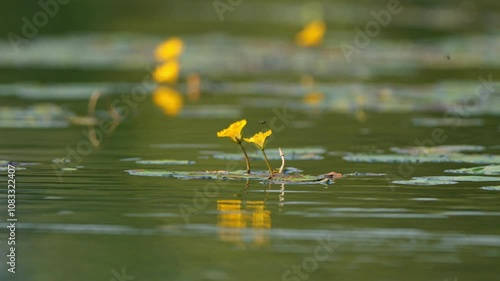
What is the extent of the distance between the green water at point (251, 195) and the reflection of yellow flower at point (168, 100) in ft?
0.49

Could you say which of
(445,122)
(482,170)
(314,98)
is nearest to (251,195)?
(482,170)

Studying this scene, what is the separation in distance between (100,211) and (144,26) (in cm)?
2444

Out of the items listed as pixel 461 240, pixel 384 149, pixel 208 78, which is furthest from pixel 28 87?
pixel 461 240

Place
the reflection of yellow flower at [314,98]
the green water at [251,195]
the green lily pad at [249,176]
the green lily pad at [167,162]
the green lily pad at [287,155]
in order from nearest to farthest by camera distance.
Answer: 1. the green water at [251,195]
2. the green lily pad at [249,176]
3. the green lily pad at [167,162]
4. the green lily pad at [287,155]
5. the reflection of yellow flower at [314,98]

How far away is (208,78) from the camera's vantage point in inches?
764

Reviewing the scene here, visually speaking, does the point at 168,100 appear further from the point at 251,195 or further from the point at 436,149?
the point at 251,195

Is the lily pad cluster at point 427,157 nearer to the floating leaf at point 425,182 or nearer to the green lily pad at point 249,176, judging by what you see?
the floating leaf at point 425,182

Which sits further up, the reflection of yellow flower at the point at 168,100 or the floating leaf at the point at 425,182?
the reflection of yellow flower at the point at 168,100

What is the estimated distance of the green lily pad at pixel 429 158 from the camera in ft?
31.4

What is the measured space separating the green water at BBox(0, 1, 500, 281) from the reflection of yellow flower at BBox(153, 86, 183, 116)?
150 mm

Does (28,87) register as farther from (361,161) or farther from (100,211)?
(100,211)

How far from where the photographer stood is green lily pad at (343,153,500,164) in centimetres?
957

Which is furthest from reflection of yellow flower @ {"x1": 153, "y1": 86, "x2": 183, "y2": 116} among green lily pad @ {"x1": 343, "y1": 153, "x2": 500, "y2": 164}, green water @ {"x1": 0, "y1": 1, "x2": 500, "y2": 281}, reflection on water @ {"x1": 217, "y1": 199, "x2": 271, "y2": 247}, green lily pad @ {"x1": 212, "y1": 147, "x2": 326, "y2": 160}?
reflection on water @ {"x1": 217, "y1": 199, "x2": 271, "y2": 247}

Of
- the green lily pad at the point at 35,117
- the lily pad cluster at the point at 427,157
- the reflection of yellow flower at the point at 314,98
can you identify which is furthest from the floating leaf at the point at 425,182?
the reflection of yellow flower at the point at 314,98
